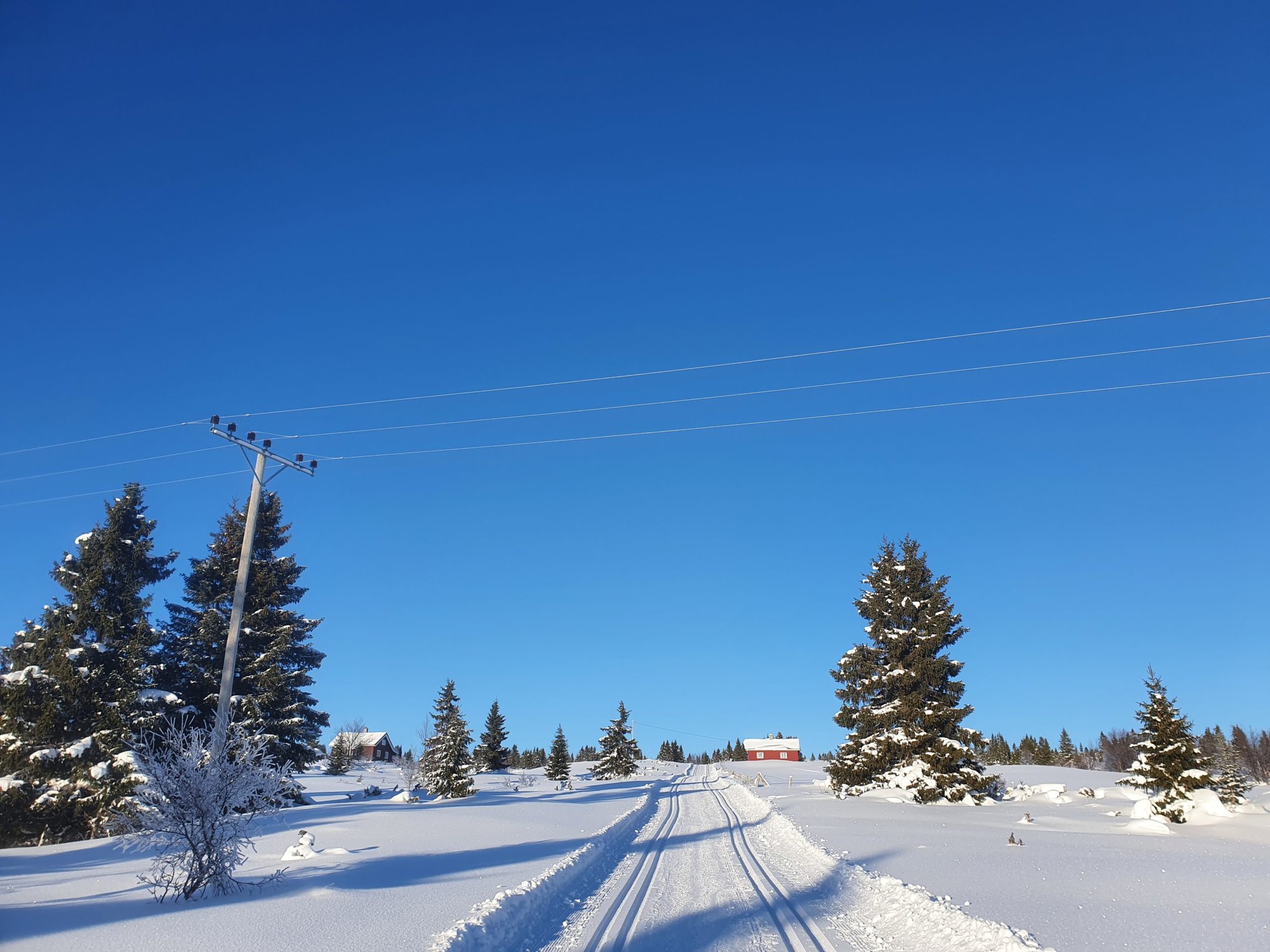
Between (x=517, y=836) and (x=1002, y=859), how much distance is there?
10.9m

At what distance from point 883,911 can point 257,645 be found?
24.1m

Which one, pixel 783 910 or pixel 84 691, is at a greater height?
pixel 84 691

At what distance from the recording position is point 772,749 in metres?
133

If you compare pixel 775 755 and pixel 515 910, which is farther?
pixel 775 755

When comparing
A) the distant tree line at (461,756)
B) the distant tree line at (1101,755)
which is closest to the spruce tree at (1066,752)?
the distant tree line at (1101,755)

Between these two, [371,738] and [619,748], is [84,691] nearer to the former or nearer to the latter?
[619,748]

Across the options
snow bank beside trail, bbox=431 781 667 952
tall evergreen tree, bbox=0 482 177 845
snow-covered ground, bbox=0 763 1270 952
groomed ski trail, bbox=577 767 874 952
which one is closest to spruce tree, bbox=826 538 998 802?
snow-covered ground, bbox=0 763 1270 952

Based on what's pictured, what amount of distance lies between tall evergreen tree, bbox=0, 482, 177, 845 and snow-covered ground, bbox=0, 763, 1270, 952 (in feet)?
6.63

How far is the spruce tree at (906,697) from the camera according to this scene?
2869 cm

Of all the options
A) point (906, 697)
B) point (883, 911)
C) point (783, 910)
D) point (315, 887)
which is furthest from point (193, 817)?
point (906, 697)

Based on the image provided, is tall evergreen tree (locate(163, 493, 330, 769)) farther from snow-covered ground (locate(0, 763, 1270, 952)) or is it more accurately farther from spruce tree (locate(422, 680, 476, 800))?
spruce tree (locate(422, 680, 476, 800))

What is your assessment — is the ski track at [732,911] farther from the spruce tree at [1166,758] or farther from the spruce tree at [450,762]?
the spruce tree at [450,762]

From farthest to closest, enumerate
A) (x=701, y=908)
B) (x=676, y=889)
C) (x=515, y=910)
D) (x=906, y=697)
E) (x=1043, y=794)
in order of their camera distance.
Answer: (x=1043, y=794), (x=906, y=697), (x=676, y=889), (x=701, y=908), (x=515, y=910)

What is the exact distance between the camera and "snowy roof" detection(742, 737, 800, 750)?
438ft
